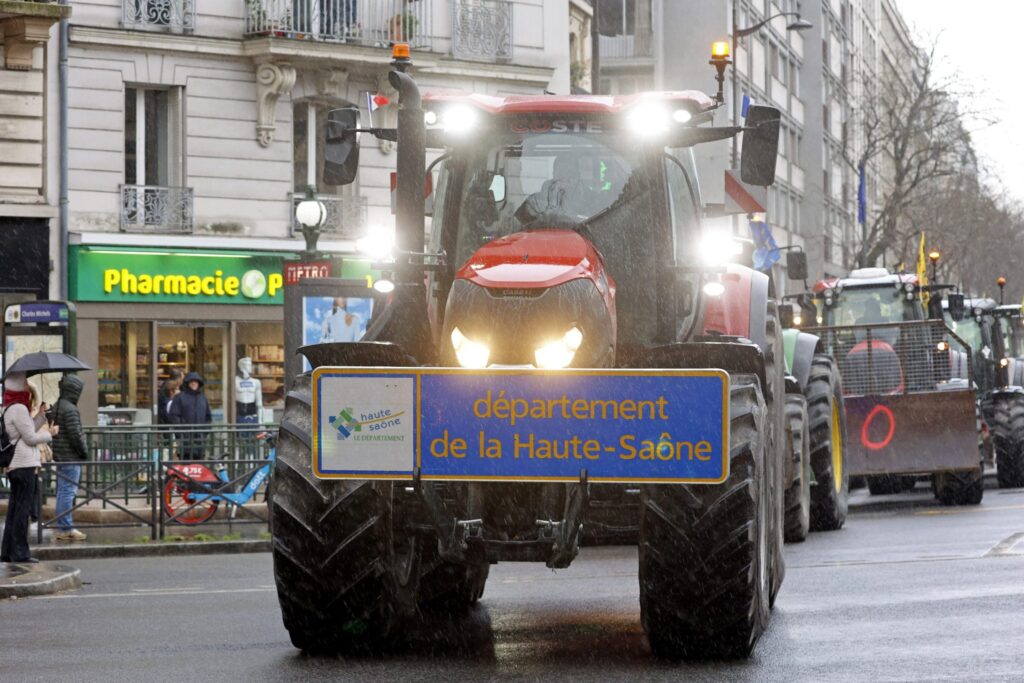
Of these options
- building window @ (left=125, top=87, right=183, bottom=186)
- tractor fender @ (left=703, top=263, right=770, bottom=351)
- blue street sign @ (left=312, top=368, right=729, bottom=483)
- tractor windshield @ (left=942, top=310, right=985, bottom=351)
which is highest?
building window @ (left=125, top=87, right=183, bottom=186)

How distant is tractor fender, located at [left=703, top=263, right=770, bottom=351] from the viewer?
10.4 meters

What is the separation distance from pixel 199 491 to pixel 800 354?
6141 mm

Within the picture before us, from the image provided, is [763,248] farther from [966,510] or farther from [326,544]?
[326,544]

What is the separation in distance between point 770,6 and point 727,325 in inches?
1982

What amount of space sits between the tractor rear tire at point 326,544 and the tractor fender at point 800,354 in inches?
317

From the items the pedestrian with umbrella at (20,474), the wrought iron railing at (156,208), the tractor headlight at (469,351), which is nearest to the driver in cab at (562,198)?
the tractor headlight at (469,351)

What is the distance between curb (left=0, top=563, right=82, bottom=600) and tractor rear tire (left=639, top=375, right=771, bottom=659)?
6.86m

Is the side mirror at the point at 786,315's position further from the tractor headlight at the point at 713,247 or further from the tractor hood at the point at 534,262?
the tractor hood at the point at 534,262

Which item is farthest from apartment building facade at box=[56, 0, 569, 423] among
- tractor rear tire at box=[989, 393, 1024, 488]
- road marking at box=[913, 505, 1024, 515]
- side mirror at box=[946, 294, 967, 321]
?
road marking at box=[913, 505, 1024, 515]

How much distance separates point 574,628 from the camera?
10.2 meters

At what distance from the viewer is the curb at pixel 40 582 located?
46.1 feet

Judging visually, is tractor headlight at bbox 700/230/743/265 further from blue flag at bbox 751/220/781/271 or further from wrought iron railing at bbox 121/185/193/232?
wrought iron railing at bbox 121/185/193/232

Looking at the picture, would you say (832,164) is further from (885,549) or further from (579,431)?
(579,431)

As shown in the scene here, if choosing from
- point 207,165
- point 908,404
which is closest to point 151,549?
point 908,404
